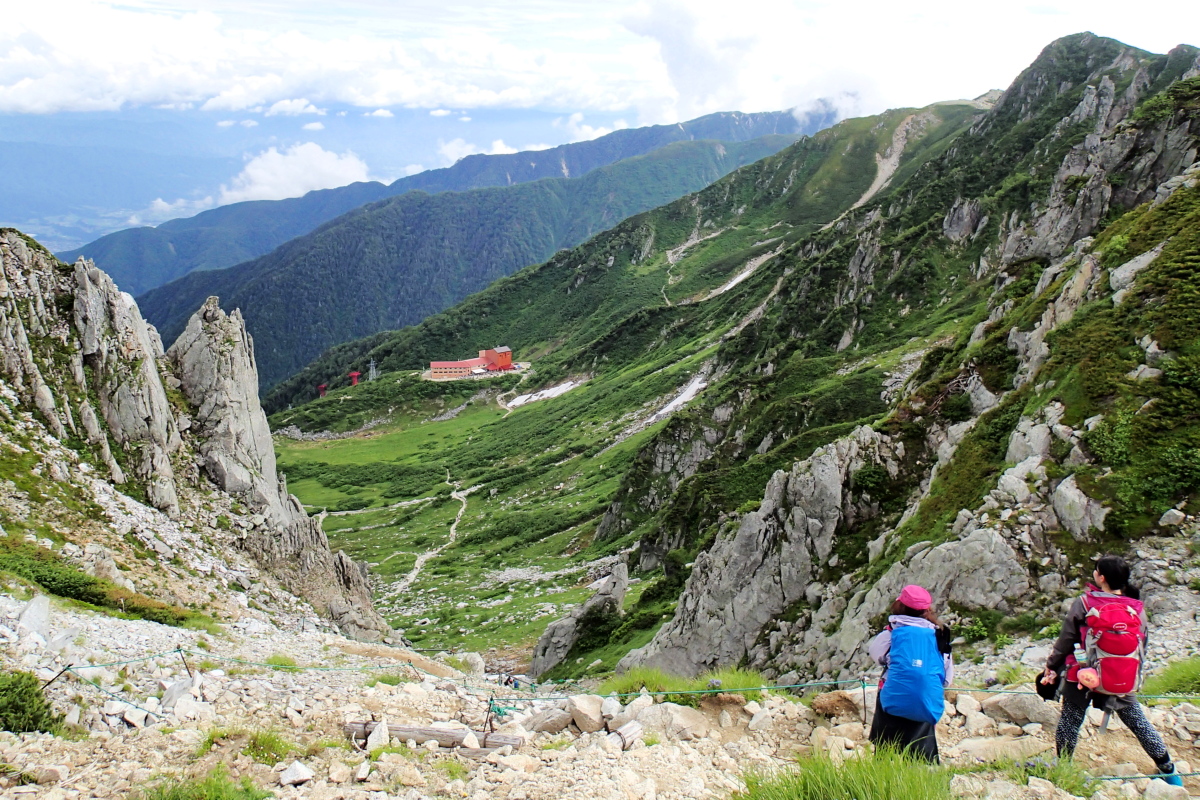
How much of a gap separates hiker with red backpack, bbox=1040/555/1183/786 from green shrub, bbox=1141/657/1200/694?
2.70m

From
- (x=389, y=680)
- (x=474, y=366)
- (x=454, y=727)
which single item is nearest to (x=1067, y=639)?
(x=454, y=727)

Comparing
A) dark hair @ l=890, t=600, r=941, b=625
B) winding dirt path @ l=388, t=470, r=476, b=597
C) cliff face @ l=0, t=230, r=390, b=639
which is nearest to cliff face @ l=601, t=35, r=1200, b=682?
dark hair @ l=890, t=600, r=941, b=625

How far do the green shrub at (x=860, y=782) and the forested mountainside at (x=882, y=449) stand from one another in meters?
9.02

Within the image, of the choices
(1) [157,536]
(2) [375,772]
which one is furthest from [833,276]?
(2) [375,772]

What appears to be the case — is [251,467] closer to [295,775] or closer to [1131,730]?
[295,775]

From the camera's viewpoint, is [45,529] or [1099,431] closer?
[1099,431]

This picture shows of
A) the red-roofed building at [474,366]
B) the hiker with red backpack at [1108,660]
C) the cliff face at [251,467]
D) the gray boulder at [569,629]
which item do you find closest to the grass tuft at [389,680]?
the hiker with red backpack at [1108,660]

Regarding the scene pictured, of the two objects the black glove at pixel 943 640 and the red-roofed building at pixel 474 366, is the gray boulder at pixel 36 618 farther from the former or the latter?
the red-roofed building at pixel 474 366

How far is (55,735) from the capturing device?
32.1 feet

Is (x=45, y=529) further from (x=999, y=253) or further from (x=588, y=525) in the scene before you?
(x=999, y=253)

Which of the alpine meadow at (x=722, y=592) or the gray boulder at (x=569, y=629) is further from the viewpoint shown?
the gray boulder at (x=569, y=629)

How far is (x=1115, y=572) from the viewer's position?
26.0 feet

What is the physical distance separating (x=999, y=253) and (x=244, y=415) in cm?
6672

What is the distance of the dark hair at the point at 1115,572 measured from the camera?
310 inches
